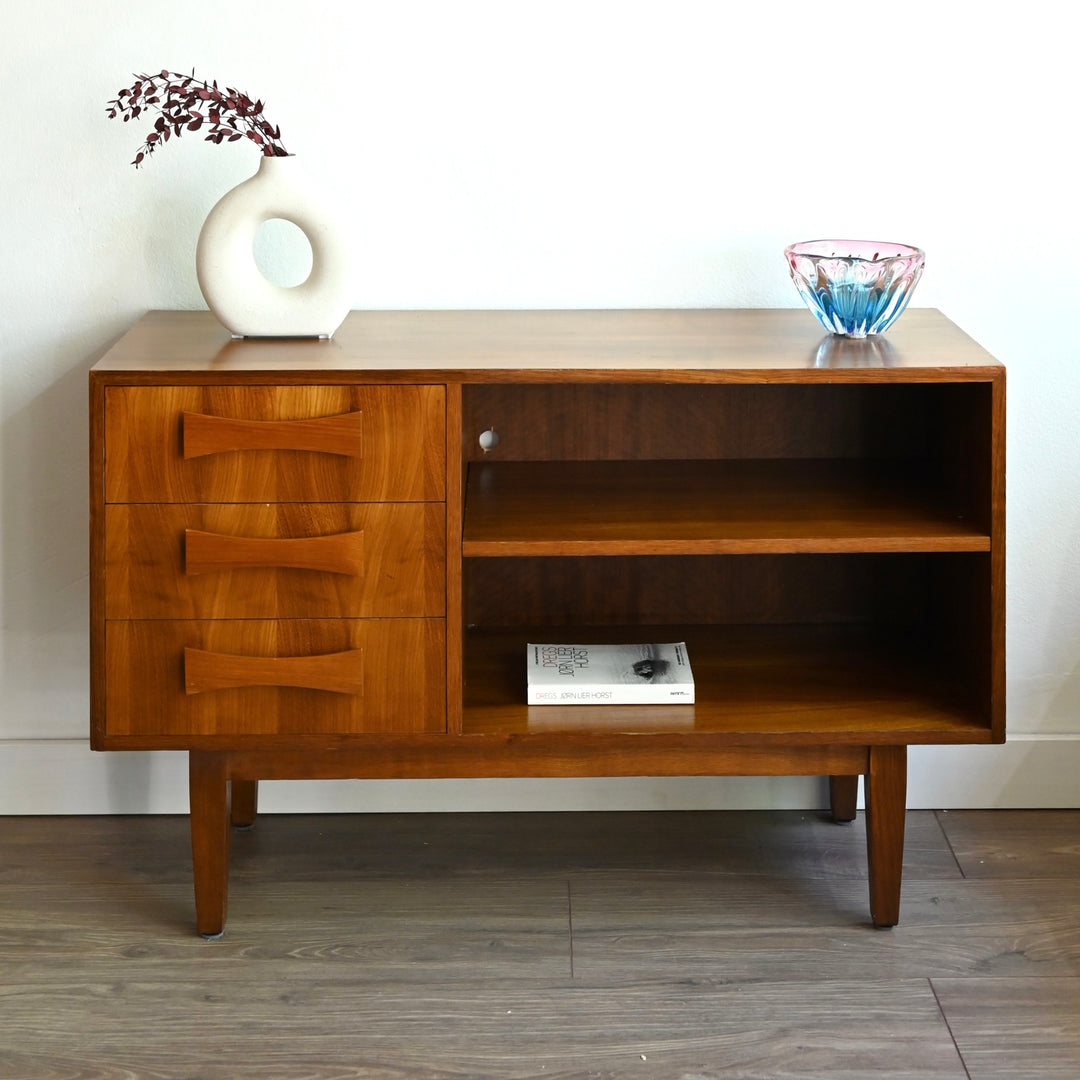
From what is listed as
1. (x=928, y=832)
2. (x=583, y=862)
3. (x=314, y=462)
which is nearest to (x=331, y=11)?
(x=314, y=462)

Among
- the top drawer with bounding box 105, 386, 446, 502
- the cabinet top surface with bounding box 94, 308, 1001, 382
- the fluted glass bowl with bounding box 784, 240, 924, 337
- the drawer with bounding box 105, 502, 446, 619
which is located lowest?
the drawer with bounding box 105, 502, 446, 619

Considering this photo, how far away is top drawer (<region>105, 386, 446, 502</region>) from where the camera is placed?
1679 millimetres

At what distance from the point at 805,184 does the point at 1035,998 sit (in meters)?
1.15

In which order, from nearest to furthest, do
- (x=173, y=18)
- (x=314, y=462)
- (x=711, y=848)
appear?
(x=314, y=462)
(x=173, y=18)
(x=711, y=848)

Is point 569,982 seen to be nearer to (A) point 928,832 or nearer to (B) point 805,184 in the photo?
(A) point 928,832

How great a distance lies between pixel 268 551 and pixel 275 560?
1 cm

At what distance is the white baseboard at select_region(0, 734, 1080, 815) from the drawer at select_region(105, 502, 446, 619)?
579 mm

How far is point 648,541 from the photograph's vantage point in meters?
1.73

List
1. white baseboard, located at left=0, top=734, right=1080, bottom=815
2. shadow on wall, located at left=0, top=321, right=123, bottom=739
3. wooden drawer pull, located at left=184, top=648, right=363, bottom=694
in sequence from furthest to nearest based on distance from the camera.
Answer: white baseboard, located at left=0, top=734, right=1080, bottom=815 < shadow on wall, located at left=0, top=321, right=123, bottom=739 < wooden drawer pull, located at left=184, top=648, right=363, bottom=694

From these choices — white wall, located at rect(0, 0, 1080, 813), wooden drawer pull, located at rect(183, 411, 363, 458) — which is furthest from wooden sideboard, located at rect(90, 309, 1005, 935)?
white wall, located at rect(0, 0, 1080, 813)

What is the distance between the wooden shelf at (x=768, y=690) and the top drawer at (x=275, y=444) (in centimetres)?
34

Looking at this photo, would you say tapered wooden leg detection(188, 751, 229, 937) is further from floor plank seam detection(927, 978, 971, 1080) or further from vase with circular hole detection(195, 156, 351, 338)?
floor plank seam detection(927, 978, 971, 1080)

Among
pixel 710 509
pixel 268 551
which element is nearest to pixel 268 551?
pixel 268 551

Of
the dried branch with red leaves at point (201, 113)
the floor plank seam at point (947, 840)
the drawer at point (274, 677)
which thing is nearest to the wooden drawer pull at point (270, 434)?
the drawer at point (274, 677)
